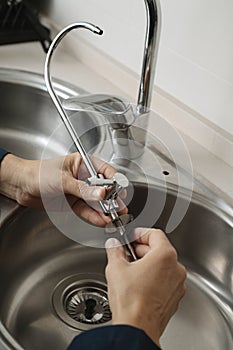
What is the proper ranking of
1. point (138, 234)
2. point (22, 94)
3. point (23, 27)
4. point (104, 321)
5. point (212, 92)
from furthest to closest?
point (23, 27), point (22, 94), point (212, 92), point (104, 321), point (138, 234)

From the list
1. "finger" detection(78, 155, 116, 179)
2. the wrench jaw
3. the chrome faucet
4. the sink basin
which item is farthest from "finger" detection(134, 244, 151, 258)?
the sink basin

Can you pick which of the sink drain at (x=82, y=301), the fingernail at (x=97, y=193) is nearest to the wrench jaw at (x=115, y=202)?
the fingernail at (x=97, y=193)

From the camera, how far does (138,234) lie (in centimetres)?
77

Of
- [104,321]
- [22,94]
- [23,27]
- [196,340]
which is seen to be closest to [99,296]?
[104,321]

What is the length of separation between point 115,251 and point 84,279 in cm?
25

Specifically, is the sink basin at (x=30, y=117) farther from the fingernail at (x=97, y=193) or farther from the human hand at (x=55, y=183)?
the fingernail at (x=97, y=193)

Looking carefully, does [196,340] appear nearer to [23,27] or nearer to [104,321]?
[104,321]

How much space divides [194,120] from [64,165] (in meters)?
0.26

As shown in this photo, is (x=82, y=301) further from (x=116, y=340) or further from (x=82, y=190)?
(x=116, y=340)

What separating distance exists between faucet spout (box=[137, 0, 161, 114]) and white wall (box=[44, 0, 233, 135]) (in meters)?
0.10

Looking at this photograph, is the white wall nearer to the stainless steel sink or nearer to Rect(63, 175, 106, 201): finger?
the stainless steel sink

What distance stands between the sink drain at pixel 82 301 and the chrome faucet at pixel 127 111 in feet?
0.67

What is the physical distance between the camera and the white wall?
37.3 inches

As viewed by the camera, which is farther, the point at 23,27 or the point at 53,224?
the point at 23,27
